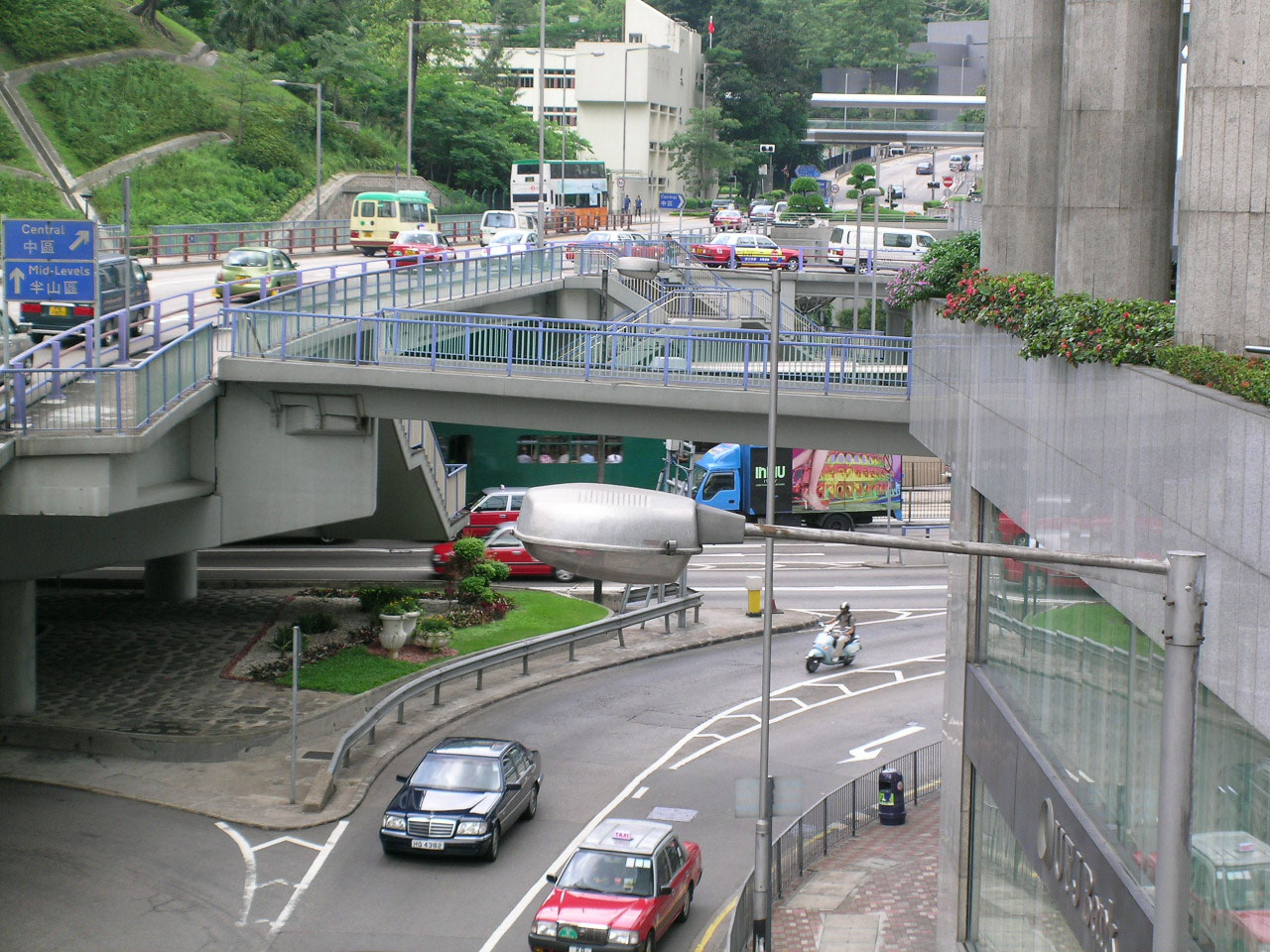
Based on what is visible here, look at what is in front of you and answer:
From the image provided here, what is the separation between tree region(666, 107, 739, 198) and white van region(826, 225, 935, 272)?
4249 centimetres

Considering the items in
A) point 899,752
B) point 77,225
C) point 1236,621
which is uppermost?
point 77,225

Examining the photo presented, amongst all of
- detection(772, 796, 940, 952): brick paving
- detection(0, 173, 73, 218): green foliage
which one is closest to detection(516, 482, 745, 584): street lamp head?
detection(772, 796, 940, 952): brick paving

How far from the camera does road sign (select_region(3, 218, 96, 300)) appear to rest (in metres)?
21.8

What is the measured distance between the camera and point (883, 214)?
84812mm

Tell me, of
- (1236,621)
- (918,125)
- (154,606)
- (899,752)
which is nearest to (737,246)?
(154,606)

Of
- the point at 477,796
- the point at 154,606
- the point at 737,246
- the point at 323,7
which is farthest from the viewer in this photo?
the point at 323,7

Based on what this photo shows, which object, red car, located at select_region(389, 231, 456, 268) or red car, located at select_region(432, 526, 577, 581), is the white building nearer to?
red car, located at select_region(389, 231, 456, 268)

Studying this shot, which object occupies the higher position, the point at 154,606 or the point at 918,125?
the point at 918,125

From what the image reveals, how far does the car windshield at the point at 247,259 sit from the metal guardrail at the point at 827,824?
77.2 feet

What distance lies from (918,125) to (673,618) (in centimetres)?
8779

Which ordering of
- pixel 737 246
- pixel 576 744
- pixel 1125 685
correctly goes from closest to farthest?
pixel 1125 685, pixel 576 744, pixel 737 246

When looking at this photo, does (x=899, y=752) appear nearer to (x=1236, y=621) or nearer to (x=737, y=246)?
(x=1236, y=621)

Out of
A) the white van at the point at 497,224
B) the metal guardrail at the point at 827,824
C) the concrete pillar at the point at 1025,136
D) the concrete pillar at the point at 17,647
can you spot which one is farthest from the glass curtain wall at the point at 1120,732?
the white van at the point at 497,224

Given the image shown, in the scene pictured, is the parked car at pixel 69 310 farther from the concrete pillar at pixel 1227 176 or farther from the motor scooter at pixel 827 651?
the concrete pillar at pixel 1227 176
